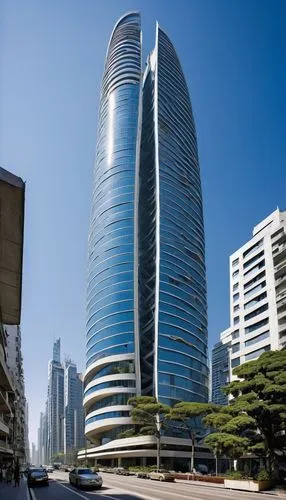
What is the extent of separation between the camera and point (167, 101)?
145 meters

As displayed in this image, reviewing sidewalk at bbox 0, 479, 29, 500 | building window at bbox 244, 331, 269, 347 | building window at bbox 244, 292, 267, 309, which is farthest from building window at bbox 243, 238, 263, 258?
sidewalk at bbox 0, 479, 29, 500

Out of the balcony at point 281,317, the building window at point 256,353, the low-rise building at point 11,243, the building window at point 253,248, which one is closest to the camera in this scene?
the low-rise building at point 11,243

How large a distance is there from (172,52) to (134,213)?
240 ft

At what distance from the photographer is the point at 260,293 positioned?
258ft

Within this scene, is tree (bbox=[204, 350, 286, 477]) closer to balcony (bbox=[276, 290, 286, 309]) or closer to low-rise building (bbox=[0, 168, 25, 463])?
low-rise building (bbox=[0, 168, 25, 463])

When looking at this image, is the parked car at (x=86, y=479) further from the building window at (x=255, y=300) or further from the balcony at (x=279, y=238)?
the balcony at (x=279, y=238)

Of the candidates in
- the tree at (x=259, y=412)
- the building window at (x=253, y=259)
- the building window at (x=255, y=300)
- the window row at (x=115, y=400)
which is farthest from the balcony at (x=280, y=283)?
the window row at (x=115, y=400)

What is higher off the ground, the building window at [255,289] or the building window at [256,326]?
the building window at [255,289]

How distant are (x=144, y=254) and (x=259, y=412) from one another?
91405 millimetres

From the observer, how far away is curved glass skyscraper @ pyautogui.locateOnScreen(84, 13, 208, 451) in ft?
353

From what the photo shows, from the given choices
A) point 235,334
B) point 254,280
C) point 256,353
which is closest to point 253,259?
point 254,280

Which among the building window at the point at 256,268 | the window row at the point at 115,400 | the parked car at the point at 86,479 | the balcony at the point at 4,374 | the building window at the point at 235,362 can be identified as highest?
the building window at the point at 256,268

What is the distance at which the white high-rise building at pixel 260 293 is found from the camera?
73438mm

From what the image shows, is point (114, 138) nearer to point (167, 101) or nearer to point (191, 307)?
point (167, 101)
